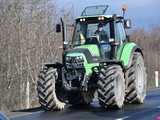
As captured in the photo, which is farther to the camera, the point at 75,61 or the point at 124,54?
the point at 124,54

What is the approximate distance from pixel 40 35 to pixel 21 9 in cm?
135

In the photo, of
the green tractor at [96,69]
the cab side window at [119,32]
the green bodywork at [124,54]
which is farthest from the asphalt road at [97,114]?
the cab side window at [119,32]

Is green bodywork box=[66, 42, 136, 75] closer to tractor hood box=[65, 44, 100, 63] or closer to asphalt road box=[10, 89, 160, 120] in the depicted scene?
tractor hood box=[65, 44, 100, 63]

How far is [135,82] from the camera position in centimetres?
1734

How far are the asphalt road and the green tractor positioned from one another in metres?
0.34

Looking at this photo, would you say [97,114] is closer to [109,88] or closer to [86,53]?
Result: [109,88]

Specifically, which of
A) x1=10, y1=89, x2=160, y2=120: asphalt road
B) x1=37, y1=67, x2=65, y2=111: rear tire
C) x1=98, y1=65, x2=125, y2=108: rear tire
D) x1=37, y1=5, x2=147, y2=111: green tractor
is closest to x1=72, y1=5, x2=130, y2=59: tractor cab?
x1=37, y1=5, x2=147, y2=111: green tractor

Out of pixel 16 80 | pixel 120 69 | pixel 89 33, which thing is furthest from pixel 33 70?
pixel 120 69

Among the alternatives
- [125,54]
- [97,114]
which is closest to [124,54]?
[125,54]

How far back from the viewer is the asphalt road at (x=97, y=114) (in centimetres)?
1408

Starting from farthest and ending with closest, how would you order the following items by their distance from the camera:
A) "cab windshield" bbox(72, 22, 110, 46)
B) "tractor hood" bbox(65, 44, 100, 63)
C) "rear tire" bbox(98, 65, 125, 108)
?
1. "cab windshield" bbox(72, 22, 110, 46)
2. "tractor hood" bbox(65, 44, 100, 63)
3. "rear tire" bbox(98, 65, 125, 108)

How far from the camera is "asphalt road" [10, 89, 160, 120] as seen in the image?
14.1m

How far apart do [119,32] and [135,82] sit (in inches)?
61.2

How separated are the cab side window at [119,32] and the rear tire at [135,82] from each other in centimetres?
76
